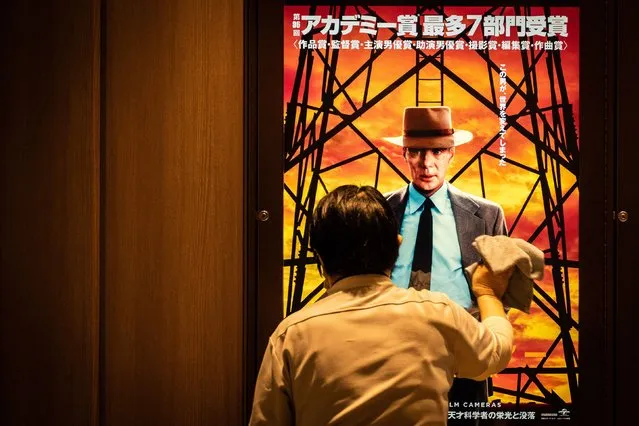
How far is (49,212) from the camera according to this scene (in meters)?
2.15

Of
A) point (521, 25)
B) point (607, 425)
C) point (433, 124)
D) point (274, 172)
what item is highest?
point (521, 25)

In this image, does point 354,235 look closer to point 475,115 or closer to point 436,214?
point 436,214

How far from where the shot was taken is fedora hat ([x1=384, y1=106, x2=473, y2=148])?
2074 mm

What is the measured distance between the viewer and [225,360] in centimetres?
215

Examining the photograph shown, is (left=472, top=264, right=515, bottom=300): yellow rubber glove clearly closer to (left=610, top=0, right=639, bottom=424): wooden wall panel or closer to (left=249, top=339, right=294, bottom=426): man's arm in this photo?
(left=610, top=0, right=639, bottom=424): wooden wall panel

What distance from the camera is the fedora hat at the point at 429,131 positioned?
2.07 meters

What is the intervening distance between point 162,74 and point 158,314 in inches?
29.1

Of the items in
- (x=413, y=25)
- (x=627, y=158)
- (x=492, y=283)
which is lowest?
(x=492, y=283)

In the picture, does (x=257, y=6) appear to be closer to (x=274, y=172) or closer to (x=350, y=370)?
(x=274, y=172)

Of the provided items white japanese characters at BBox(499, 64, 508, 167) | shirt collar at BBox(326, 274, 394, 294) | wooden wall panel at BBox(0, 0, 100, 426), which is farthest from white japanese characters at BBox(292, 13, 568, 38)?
shirt collar at BBox(326, 274, 394, 294)

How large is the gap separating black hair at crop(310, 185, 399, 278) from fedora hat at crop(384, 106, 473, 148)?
25.4 inches

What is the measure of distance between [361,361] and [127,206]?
108cm

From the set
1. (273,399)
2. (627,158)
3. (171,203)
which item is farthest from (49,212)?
(627,158)

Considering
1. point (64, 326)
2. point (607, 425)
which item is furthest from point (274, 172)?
point (607, 425)
